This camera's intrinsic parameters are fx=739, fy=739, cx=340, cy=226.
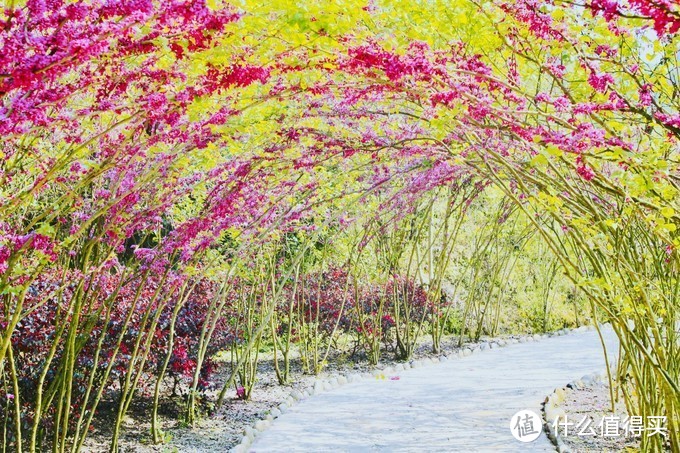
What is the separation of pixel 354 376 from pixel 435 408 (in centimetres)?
196

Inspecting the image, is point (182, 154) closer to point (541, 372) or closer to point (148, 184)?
point (148, 184)

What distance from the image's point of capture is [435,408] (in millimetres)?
6586

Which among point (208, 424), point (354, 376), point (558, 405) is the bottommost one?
point (208, 424)

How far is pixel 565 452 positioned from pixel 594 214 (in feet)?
6.49

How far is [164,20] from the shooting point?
2.61m

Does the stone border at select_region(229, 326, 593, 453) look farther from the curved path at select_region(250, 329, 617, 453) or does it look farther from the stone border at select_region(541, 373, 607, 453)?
the stone border at select_region(541, 373, 607, 453)

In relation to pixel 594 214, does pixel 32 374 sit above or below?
below

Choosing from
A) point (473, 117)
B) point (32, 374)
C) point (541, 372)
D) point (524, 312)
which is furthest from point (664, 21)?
point (524, 312)

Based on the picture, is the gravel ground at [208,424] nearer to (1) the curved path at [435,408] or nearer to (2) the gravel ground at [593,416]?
(1) the curved path at [435,408]

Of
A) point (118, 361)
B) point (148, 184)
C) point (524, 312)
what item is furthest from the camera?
point (524, 312)

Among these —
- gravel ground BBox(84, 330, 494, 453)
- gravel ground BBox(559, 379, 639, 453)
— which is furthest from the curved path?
gravel ground BBox(84, 330, 494, 453)

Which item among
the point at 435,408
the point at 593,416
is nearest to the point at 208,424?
the point at 435,408

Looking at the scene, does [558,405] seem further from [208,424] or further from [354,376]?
[208,424]

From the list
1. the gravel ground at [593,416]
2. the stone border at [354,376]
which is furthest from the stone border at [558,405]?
the stone border at [354,376]
